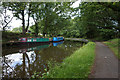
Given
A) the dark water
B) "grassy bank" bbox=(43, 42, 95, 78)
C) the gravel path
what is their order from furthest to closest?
the dark water
"grassy bank" bbox=(43, 42, 95, 78)
the gravel path

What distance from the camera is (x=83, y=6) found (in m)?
6.96

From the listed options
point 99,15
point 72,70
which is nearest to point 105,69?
point 72,70

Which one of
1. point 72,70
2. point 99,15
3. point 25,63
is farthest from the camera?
point 99,15

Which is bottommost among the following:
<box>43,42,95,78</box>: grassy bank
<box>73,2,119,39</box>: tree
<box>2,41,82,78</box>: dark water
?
<box>2,41,82,78</box>: dark water

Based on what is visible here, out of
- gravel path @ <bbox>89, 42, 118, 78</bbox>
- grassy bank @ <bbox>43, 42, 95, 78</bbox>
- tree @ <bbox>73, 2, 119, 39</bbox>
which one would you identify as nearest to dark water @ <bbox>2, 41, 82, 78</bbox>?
grassy bank @ <bbox>43, 42, 95, 78</bbox>

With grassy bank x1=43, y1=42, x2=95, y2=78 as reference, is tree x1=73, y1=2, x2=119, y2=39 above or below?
above

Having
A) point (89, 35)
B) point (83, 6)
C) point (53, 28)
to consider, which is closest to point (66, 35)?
point (89, 35)

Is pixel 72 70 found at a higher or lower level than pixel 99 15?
lower

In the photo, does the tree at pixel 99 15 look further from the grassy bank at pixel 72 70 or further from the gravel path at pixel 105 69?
the grassy bank at pixel 72 70

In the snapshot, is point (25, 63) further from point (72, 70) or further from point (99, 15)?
point (99, 15)

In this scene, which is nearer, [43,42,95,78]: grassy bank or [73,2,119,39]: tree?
[43,42,95,78]: grassy bank

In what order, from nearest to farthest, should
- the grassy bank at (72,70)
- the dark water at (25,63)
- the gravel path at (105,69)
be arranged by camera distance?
the gravel path at (105,69) → the grassy bank at (72,70) → the dark water at (25,63)

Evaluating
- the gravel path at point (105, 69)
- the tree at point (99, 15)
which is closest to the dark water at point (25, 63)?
the gravel path at point (105, 69)

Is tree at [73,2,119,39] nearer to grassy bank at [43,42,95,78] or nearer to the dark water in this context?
grassy bank at [43,42,95,78]
